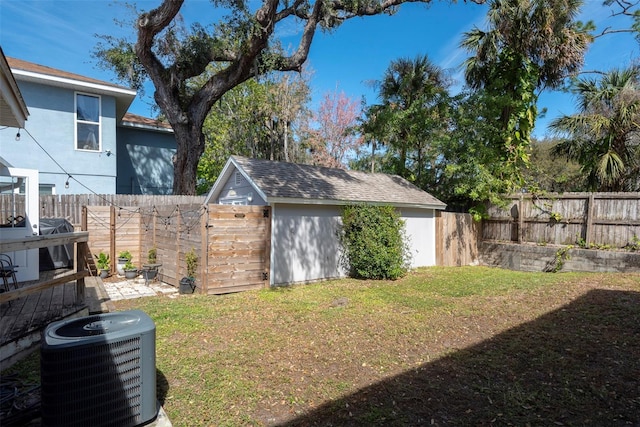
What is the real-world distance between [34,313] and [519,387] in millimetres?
6652

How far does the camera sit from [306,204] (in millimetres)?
9555

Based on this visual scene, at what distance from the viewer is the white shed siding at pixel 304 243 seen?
902 centimetres

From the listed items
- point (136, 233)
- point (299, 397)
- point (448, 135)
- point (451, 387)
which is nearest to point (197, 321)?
point (299, 397)

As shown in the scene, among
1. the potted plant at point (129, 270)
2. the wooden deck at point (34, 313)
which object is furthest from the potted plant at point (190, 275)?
the potted plant at point (129, 270)

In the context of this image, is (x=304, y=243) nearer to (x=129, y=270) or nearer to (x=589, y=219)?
(x=129, y=270)

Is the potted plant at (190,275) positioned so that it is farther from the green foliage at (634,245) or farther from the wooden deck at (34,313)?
the green foliage at (634,245)

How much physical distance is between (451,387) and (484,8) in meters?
13.6

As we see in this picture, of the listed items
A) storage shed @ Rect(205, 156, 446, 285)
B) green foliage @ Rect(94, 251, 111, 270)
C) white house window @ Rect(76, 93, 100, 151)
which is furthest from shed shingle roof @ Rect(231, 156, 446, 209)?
white house window @ Rect(76, 93, 100, 151)

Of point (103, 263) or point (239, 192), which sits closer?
point (103, 263)

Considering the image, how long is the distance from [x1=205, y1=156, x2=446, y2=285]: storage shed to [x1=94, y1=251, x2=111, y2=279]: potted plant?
11.5ft

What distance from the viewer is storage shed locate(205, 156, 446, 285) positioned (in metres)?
9.08

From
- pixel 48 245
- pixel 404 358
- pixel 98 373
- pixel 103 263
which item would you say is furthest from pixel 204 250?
pixel 98 373

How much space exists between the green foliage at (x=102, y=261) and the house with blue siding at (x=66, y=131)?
146 inches

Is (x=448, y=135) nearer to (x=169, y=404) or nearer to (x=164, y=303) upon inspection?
(x=164, y=303)
